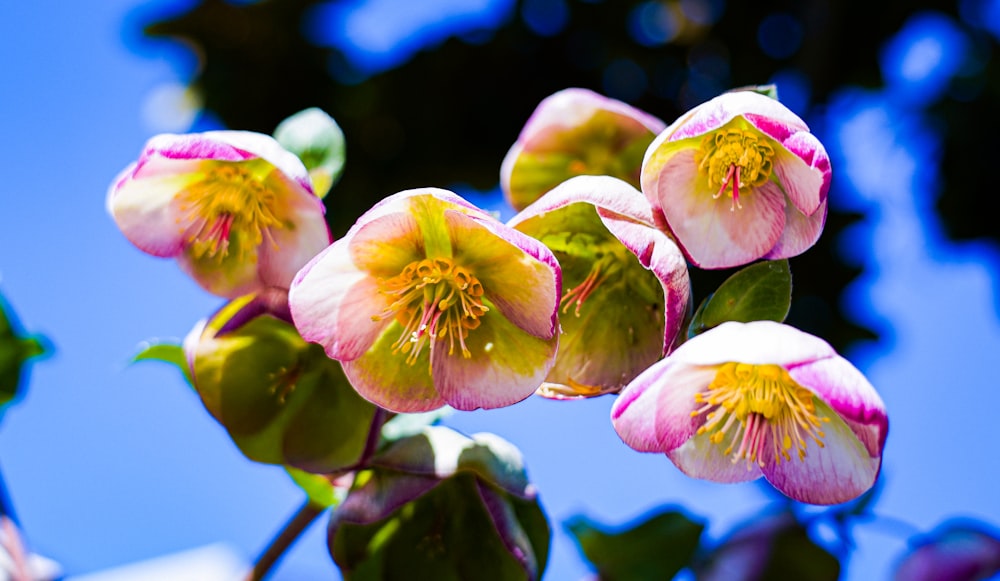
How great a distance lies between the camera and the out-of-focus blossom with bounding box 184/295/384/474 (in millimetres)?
502

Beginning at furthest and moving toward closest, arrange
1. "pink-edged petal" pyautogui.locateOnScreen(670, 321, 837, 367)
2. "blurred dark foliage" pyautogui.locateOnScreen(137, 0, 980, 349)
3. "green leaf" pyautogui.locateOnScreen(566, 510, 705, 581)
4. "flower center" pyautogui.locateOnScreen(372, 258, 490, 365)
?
"blurred dark foliage" pyautogui.locateOnScreen(137, 0, 980, 349), "green leaf" pyautogui.locateOnScreen(566, 510, 705, 581), "flower center" pyautogui.locateOnScreen(372, 258, 490, 365), "pink-edged petal" pyautogui.locateOnScreen(670, 321, 837, 367)

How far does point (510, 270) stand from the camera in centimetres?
48

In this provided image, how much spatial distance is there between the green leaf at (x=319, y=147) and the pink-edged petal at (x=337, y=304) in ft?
0.30

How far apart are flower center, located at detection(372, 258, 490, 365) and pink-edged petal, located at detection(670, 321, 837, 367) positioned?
0.14 metres

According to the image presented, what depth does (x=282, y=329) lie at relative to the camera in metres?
0.52

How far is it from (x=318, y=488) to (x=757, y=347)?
0.29 m

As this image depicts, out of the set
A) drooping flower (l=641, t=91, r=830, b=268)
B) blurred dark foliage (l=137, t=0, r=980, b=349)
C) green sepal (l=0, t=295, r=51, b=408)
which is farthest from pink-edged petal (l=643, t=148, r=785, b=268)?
blurred dark foliage (l=137, t=0, r=980, b=349)

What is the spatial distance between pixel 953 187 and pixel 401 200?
6.13 feet

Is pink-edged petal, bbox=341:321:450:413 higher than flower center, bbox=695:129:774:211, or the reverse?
flower center, bbox=695:129:774:211

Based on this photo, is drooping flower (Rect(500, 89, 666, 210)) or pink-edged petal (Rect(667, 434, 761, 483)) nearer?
pink-edged petal (Rect(667, 434, 761, 483))

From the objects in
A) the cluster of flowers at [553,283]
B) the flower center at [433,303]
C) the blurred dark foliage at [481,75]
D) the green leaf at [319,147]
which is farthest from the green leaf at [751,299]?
the blurred dark foliage at [481,75]

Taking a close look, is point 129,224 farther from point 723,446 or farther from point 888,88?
point 888,88

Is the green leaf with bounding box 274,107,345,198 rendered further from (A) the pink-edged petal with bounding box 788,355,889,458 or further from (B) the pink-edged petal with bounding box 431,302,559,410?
(A) the pink-edged petal with bounding box 788,355,889,458

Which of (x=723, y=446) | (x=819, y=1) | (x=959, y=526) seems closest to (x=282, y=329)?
(x=723, y=446)
